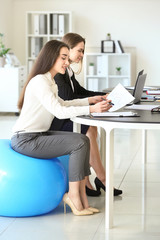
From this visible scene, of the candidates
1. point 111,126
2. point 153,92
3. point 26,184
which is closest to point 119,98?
point 111,126

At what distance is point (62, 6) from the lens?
29.1 ft

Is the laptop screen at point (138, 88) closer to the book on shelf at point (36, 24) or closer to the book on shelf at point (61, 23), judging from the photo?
the book on shelf at point (61, 23)

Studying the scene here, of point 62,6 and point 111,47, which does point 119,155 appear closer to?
point 111,47

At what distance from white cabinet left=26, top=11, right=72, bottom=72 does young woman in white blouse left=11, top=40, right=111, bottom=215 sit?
5.78 meters

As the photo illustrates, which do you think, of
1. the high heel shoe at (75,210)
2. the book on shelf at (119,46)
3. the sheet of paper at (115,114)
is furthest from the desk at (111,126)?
the book on shelf at (119,46)

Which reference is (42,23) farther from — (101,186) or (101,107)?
(101,107)

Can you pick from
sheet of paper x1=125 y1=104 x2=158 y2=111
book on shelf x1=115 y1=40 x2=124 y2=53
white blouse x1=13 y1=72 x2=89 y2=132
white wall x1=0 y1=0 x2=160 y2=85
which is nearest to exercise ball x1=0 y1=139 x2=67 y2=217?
white blouse x1=13 y1=72 x2=89 y2=132

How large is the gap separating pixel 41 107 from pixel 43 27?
19.6 ft

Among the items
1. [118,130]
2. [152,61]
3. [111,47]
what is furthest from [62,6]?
[118,130]

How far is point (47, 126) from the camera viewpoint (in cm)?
297

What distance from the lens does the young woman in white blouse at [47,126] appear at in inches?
111

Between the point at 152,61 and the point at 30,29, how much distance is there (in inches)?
89.3

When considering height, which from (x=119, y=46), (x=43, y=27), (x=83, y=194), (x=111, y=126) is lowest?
(x=83, y=194)

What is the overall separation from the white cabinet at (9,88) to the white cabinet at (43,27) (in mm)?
1212
